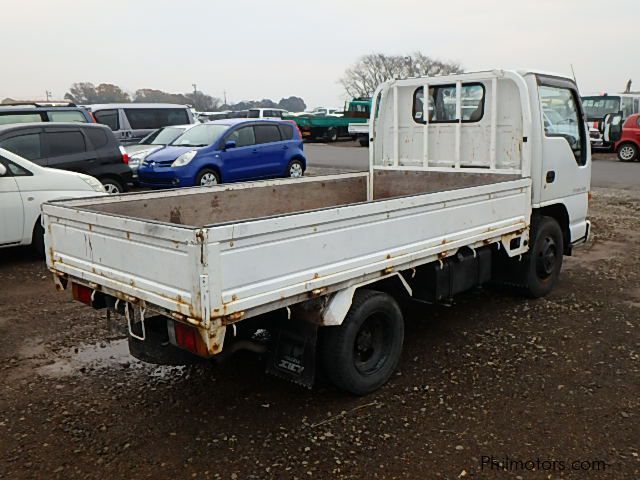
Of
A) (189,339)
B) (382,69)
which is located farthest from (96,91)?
(189,339)

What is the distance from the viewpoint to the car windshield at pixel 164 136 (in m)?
14.3

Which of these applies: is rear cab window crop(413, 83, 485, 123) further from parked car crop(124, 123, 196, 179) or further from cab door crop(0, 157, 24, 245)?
parked car crop(124, 123, 196, 179)

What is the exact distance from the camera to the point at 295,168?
14297 millimetres

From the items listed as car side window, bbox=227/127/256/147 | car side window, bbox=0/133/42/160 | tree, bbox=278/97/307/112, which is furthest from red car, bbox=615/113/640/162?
tree, bbox=278/97/307/112

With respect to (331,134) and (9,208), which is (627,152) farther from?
(9,208)

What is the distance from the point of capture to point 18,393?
4.25 m

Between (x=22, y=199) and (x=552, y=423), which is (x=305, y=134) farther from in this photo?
(x=552, y=423)

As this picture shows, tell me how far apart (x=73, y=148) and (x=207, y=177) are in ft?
9.66

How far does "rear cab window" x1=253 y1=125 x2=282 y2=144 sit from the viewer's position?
524 inches

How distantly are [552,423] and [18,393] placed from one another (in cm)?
363

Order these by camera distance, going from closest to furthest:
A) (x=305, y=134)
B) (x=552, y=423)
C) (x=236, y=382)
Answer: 1. (x=552, y=423)
2. (x=236, y=382)
3. (x=305, y=134)

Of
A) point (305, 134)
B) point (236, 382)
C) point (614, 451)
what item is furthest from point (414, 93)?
point (305, 134)

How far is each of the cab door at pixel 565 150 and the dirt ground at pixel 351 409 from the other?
1200mm

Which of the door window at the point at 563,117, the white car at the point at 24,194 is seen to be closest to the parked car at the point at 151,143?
the white car at the point at 24,194
